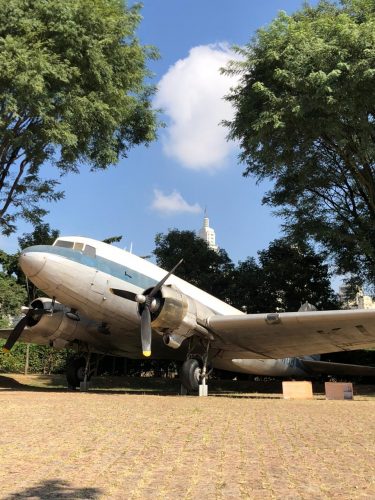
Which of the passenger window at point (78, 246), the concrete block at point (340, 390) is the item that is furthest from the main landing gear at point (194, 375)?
the passenger window at point (78, 246)

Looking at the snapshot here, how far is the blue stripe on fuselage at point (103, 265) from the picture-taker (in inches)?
602

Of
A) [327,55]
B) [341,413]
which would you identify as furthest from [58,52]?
[341,413]

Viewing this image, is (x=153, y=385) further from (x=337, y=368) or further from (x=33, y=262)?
(x=33, y=262)

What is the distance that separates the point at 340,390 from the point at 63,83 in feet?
59.9

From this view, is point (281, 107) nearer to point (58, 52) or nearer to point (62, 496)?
point (58, 52)

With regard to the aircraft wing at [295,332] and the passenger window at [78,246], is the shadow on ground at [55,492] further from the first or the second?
the passenger window at [78,246]

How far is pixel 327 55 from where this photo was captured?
67.7 ft

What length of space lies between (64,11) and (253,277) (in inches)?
873

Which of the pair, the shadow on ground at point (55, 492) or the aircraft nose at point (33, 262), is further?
the aircraft nose at point (33, 262)

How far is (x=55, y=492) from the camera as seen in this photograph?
4.16 meters

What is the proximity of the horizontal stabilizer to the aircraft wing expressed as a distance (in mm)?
5857

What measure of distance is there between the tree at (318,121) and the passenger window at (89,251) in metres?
10.8

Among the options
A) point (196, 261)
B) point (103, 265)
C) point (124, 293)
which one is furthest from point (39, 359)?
point (124, 293)

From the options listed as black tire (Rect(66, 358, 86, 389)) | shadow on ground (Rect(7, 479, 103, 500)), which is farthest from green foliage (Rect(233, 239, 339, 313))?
shadow on ground (Rect(7, 479, 103, 500))
